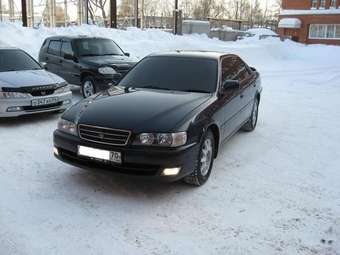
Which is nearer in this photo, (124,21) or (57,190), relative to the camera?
(57,190)

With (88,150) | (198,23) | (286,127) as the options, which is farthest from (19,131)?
(198,23)

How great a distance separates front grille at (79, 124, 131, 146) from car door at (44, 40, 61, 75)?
22.8 feet

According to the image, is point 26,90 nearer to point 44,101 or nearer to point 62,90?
point 44,101

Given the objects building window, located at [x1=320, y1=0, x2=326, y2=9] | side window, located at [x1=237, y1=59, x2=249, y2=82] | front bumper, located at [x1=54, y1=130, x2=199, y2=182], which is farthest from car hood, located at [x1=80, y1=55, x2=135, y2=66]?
building window, located at [x1=320, y1=0, x2=326, y2=9]

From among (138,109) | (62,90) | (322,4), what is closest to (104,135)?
(138,109)

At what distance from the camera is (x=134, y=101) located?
5090mm

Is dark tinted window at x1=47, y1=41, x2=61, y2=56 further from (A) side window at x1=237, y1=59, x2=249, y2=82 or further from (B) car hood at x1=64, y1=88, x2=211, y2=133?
(B) car hood at x1=64, y1=88, x2=211, y2=133

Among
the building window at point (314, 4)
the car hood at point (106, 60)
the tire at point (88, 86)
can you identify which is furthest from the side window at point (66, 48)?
the building window at point (314, 4)

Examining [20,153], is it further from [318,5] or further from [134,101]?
[318,5]

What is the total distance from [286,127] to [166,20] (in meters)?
36.1

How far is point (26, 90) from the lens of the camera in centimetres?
757

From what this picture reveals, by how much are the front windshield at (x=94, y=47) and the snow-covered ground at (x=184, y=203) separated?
3480 millimetres

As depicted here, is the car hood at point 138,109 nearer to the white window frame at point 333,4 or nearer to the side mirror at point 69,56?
the side mirror at point 69,56

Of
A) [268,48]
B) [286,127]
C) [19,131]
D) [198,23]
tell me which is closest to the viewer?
[19,131]
